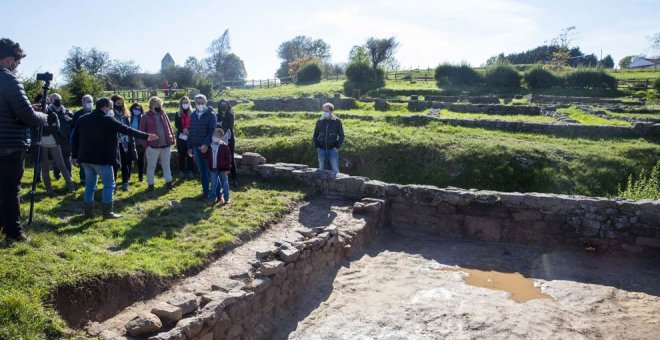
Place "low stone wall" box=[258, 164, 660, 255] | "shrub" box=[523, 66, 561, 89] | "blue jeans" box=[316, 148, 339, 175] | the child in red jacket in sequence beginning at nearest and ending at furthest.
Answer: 1. "low stone wall" box=[258, 164, 660, 255]
2. the child in red jacket
3. "blue jeans" box=[316, 148, 339, 175]
4. "shrub" box=[523, 66, 561, 89]

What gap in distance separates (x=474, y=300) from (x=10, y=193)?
253 inches

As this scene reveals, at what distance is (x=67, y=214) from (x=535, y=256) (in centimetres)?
829

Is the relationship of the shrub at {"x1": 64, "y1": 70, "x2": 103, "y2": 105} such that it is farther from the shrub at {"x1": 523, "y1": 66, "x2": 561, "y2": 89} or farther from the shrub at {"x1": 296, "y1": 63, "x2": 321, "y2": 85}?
the shrub at {"x1": 523, "y1": 66, "x2": 561, "y2": 89}

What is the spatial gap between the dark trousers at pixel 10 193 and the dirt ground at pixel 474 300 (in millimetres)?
3607

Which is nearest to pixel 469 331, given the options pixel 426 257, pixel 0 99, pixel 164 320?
pixel 426 257

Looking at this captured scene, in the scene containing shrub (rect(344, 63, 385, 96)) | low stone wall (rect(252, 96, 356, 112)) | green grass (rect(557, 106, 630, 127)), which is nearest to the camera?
green grass (rect(557, 106, 630, 127))

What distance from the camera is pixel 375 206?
9.78 meters

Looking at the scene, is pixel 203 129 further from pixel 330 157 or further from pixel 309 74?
pixel 309 74

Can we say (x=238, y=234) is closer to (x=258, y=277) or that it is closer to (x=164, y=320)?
(x=258, y=277)

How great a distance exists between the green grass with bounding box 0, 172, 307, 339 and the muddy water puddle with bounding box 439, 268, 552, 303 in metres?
3.69

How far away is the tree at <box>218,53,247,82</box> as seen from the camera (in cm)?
8019

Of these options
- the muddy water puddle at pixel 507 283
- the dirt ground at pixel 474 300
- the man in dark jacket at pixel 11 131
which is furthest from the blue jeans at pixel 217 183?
the muddy water puddle at pixel 507 283

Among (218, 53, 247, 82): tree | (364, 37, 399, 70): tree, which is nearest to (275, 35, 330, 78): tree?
(218, 53, 247, 82): tree

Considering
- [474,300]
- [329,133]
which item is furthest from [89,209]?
[474,300]
